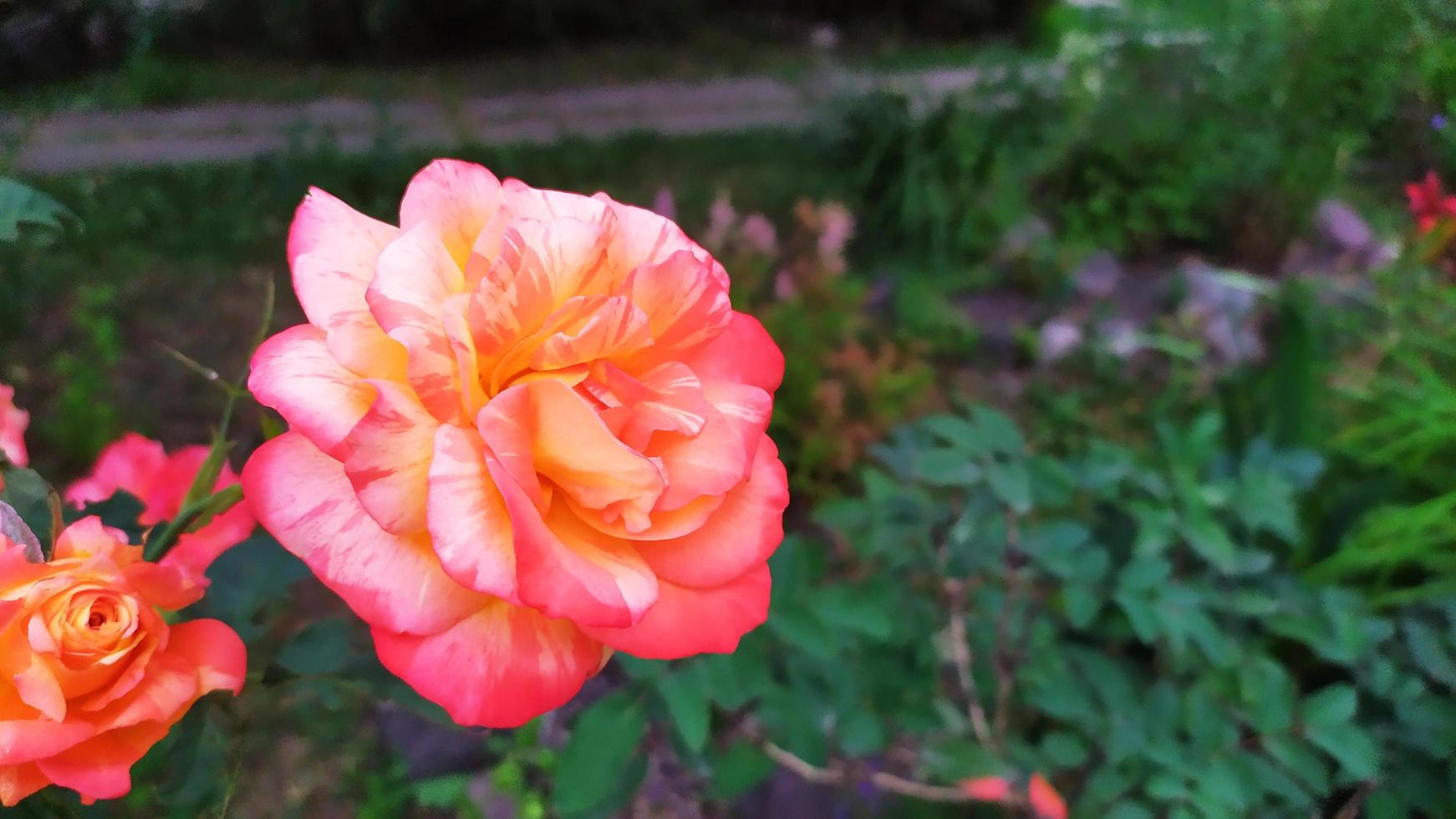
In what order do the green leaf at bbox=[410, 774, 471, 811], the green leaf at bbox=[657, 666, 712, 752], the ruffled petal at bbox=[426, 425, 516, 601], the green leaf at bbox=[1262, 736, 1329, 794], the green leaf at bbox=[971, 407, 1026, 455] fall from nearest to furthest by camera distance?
the ruffled petal at bbox=[426, 425, 516, 601], the green leaf at bbox=[657, 666, 712, 752], the green leaf at bbox=[1262, 736, 1329, 794], the green leaf at bbox=[971, 407, 1026, 455], the green leaf at bbox=[410, 774, 471, 811]

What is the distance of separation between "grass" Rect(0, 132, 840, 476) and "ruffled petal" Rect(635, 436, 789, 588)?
335 mm

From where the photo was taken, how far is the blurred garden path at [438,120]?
497mm

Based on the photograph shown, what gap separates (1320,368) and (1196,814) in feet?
2.10

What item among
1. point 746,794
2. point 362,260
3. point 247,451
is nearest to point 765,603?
point 362,260

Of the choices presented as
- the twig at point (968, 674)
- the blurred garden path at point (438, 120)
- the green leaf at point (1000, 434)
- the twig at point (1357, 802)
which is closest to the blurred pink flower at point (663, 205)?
the blurred garden path at point (438, 120)

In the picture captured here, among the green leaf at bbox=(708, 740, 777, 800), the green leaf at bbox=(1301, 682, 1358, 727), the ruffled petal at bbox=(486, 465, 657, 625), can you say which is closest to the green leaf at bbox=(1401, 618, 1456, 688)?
the green leaf at bbox=(1301, 682, 1358, 727)

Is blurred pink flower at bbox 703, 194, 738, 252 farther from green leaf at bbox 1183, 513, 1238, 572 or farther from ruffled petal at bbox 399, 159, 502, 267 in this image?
ruffled petal at bbox 399, 159, 502, 267

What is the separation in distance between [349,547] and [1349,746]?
82 centimetres

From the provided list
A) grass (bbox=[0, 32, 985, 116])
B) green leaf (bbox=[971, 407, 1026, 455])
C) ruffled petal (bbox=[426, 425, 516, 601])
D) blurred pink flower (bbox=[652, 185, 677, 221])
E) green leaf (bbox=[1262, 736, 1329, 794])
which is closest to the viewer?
ruffled petal (bbox=[426, 425, 516, 601])

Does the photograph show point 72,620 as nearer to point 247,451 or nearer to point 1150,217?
point 247,451

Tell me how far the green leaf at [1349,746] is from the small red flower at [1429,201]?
1.40 ft

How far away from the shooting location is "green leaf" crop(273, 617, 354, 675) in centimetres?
40

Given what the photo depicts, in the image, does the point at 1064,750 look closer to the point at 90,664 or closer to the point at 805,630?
the point at 805,630

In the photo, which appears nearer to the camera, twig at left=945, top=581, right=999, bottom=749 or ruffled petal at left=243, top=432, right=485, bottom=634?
ruffled petal at left=243, top=432, right=485, bottom=634
